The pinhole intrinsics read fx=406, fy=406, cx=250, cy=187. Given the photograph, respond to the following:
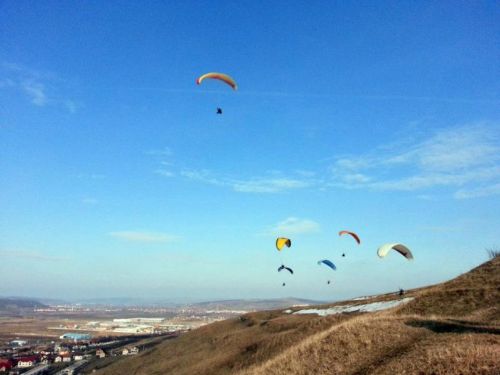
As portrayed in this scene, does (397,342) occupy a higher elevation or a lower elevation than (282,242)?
lower

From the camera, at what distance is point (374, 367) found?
714 inches

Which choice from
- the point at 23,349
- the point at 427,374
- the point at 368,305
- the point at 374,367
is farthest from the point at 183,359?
the point at 23,349

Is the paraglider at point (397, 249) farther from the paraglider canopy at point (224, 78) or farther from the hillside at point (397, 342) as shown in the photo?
the paraglider canopy at point (224, 78)

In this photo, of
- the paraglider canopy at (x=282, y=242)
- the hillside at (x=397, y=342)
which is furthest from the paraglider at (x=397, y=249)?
the paraglider canopy at (x=282, y=242)

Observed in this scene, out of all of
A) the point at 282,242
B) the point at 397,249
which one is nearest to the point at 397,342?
the point at 397,249

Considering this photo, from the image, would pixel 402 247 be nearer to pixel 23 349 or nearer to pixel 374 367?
pixel 374 367

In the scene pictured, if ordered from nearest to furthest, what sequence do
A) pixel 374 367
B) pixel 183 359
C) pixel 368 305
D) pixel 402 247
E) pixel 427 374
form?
pixel 427 374, pixel 374 367, pixel 402 247, pixel 368 305, pixel 183 359

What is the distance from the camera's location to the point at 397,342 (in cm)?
2050

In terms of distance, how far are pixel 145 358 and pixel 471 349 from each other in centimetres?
5589

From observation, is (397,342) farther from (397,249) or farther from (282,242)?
(282,242)

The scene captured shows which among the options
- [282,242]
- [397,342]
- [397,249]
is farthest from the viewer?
[282,242]

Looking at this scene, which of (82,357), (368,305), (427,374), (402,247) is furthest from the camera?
(82,357)

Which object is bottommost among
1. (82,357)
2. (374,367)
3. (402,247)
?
(82,357)

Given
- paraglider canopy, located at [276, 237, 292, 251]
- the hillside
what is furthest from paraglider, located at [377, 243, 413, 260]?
paraglider canopy, located at [276, 237, 292, 251]
